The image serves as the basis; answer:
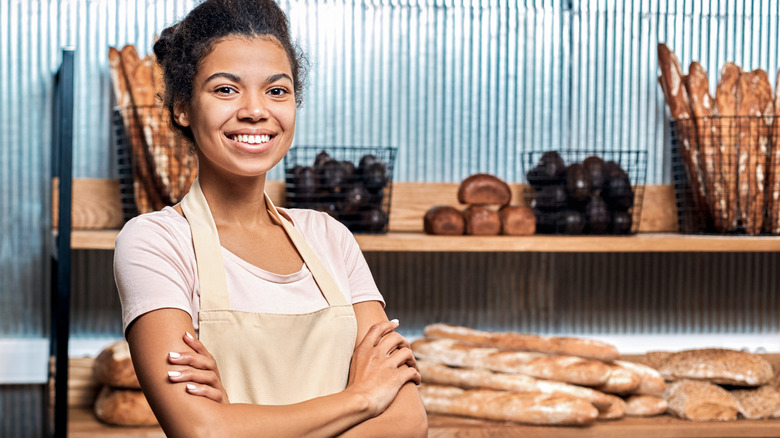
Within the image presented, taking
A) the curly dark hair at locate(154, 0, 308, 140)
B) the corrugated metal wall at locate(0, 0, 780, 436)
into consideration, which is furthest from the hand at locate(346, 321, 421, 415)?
the corrugated metal wall at locate(0, 0, 780, 436)

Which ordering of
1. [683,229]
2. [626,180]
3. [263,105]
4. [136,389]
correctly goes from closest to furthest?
[263,105] → [136,389] → [626,180] → [683,229]

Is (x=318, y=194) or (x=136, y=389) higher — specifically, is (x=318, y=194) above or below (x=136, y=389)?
above

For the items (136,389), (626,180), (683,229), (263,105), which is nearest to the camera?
(263,105)

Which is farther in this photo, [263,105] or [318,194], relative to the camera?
[318,194]

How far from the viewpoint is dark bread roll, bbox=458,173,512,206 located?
233 centimetres

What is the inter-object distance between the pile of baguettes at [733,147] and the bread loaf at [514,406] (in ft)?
2.44

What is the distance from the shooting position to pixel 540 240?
217 cm

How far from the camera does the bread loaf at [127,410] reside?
199cm

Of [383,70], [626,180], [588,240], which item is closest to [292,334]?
[588,240]

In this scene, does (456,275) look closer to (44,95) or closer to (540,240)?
(540,240)

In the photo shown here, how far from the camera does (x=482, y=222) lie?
2.20 m

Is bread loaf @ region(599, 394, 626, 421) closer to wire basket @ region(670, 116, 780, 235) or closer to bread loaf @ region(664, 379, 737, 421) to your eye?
bread loaf @ region(664, 379, 737, 421)

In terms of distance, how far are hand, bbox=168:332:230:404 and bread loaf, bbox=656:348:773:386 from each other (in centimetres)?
171

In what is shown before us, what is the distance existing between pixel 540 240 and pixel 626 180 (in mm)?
348
